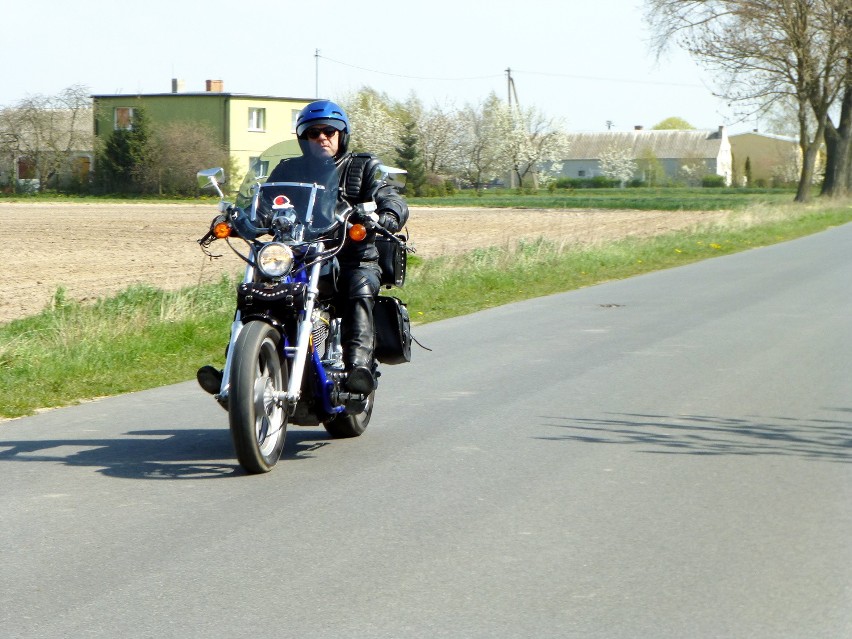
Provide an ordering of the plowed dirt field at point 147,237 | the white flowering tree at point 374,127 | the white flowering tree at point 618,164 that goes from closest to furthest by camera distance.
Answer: the plowed dirt field at point 147,237
the white flowering tree at point 374,127
the white flowering tree at point 618,164

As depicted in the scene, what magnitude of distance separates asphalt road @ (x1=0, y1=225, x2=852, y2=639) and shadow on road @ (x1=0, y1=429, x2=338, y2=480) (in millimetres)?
24

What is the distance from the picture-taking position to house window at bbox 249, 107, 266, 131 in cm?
8244

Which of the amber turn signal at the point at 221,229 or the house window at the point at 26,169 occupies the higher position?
the house window at the point at 26,169

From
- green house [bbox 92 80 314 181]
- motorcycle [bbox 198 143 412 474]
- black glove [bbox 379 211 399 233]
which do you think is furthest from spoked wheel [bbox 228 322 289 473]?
green house [bbox 92 80 314 181]

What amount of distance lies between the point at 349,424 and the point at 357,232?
1369mm

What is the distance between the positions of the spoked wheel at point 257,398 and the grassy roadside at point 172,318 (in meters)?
2.47

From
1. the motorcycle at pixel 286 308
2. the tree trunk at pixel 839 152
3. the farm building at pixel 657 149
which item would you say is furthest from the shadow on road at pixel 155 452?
the farm building at pixel 657 149

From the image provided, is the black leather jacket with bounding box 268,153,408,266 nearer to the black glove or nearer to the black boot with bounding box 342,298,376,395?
the black glove

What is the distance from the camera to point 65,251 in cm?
2853

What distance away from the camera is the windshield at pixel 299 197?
659cm

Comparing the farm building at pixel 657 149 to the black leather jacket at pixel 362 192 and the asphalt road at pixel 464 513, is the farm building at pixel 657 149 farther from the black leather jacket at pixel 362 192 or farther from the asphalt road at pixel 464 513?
the black leather jacket at pixel 362 192

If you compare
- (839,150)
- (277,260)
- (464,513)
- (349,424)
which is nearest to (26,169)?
(839,150)

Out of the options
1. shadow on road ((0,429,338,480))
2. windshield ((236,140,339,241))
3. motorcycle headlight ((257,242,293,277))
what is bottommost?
shadow on road ((0,429,338,480))

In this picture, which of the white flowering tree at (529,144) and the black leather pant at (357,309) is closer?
the black leather pant at (357,309)
